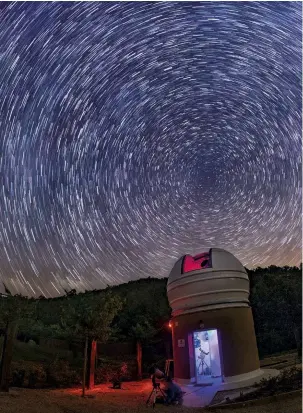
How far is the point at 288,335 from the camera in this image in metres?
33.9

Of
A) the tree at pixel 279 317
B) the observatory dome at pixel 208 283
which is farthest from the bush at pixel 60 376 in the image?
the tree at pixel 279 317

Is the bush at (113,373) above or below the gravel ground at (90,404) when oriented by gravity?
above

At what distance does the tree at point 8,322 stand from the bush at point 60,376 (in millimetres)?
4891

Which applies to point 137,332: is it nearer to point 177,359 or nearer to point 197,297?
point 177,359

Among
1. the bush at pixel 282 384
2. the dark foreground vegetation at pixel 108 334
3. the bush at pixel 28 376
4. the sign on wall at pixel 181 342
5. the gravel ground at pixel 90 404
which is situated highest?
the dark foreground vegetation at pixel 108 334

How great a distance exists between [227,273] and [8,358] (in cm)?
1133

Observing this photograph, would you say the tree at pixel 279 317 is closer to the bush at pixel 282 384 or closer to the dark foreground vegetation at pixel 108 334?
the dark foreground vegetation at pixel 108 334

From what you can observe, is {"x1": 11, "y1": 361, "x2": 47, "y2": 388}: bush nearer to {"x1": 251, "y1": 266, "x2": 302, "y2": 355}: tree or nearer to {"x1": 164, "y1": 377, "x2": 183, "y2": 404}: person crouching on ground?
{"x1": 164, "y1": 377, "x2": 183, "y2": 404}: person crouching on ground

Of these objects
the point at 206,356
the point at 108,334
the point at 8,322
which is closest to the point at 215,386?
the point at 206,356

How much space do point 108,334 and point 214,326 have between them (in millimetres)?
6302

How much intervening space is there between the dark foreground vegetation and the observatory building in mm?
4256

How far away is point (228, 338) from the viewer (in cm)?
1812

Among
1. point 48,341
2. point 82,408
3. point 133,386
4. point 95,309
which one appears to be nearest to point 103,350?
point 48,341

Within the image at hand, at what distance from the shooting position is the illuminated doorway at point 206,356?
18328 mm
